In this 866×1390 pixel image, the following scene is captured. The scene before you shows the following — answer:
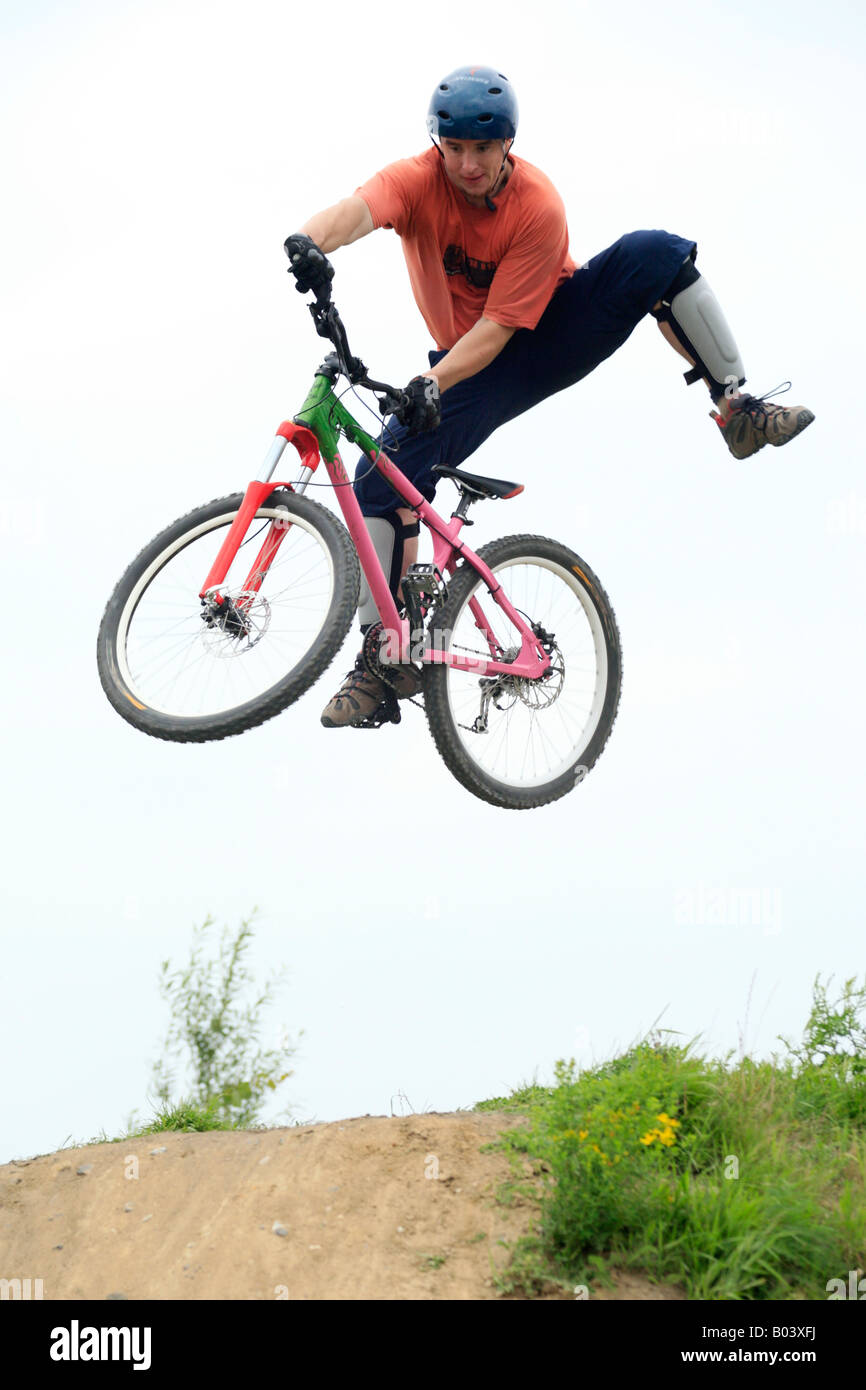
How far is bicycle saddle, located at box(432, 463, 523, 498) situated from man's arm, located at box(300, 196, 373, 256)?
1.09 meters

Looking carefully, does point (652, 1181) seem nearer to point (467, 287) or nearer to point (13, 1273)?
point (13, 1273)

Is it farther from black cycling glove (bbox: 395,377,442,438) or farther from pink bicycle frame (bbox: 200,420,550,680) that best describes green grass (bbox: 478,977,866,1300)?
black cycling glove (bbox: 395,377,442,438)

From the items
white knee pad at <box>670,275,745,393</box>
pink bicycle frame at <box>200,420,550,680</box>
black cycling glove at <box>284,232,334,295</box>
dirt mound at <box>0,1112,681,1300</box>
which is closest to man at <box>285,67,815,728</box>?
white knee pad at <box>670,275,745,393</box>

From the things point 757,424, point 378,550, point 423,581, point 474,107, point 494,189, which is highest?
point 474,107

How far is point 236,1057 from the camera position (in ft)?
26.3

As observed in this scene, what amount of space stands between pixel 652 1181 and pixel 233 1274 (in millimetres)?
1752

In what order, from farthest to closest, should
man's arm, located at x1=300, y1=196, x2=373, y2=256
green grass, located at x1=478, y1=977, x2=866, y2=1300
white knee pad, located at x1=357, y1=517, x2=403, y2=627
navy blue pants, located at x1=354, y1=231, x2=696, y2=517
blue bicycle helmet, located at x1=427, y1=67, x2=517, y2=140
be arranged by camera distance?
navy blue pants, located at x1=354, y1=231, x2=696, y2=517 → white knee pad, located at x1=357, y1=517, x2=403, y2=627 → blue bicycle helmet, located at x1=427, y1=67, x2=517, y2=140 → man's arm, located at x1=300, y1=196, x2=373, y2=256 → green grass, located at x1=478, y1=977, x2=866, y2=1300

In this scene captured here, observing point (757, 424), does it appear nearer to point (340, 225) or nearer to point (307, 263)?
point (340, 225)

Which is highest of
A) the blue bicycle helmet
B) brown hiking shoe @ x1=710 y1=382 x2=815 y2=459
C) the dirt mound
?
the blue bicycle helmet

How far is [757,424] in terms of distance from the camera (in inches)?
242

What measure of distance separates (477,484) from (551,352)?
924 millimetres

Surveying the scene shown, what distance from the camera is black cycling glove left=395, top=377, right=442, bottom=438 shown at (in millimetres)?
5199

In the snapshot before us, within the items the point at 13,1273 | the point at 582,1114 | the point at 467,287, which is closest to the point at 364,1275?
the point at 582,1114

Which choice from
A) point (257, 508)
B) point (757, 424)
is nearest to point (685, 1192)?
point (257, 508)
